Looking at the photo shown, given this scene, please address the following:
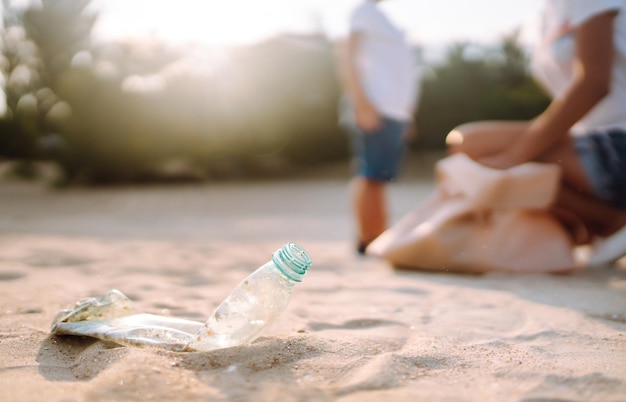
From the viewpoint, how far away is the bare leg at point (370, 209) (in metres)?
3.55

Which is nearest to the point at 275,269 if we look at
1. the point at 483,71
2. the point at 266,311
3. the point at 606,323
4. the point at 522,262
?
the point at 266,311

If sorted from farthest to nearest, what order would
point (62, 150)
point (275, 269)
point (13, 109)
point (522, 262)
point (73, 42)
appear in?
point (73, 42) < point (13, 109) < point (62, 150) < point (522, 262) < point (275, 269)

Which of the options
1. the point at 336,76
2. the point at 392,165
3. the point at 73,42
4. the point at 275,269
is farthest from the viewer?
the point at 73,42

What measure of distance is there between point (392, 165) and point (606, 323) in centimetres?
198

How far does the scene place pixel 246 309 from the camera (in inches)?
56.7

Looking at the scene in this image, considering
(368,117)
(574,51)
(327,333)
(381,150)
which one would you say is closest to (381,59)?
(368,117)

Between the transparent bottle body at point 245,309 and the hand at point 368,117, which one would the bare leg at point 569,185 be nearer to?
the hand at point 368,117

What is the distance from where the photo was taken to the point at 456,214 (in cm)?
272

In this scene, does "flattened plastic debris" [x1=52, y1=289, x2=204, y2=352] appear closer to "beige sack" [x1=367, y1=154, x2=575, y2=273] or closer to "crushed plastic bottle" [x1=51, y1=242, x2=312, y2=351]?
"crushed plastic bottle" [x1=51, y1=242, x2=312, y2=351]

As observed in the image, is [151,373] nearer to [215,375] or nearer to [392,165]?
[215,375]

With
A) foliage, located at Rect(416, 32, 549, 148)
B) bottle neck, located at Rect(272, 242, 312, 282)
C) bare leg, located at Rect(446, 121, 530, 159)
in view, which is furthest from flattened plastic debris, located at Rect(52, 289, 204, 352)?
foliage, located at Rect(416, 32, 549, 148)

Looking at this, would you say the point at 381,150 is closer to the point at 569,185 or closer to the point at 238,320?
the point at 569,185

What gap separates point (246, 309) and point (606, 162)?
1909 millimetres

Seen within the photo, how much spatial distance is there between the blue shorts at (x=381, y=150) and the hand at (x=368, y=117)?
27 mm
